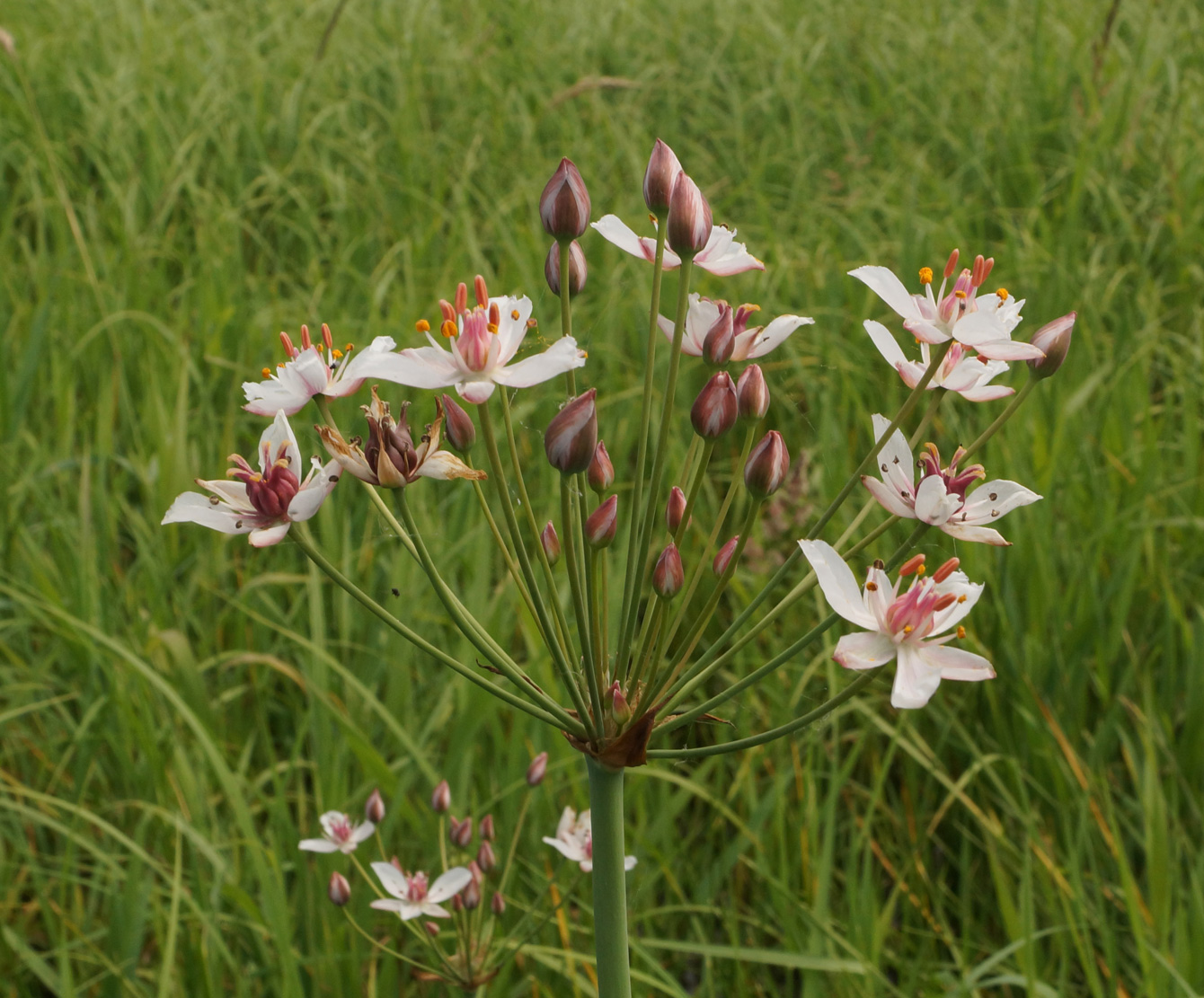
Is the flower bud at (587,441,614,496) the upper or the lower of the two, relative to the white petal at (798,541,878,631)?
upper

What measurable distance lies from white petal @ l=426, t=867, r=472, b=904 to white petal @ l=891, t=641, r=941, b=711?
2.28ft

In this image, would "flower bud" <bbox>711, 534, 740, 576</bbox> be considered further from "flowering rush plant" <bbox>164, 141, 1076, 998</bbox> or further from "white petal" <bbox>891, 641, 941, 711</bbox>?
"white petal" <bbox>891, 641, 941, 711</bbox>

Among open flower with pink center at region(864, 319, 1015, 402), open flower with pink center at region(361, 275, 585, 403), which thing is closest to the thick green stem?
open flower with pink center at region(361, 275, 585, 403)

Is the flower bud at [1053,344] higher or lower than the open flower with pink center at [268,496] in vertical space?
higher

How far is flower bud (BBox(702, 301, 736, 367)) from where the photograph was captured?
0.95 metres

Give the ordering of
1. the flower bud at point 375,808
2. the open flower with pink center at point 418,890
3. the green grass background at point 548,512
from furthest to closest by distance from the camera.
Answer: the green grass background at point 548,512 → the flower bud at point 375,808 → the open flower with pink center at point 418,890

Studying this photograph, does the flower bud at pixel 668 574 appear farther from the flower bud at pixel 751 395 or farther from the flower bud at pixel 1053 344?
the flower bud at pixel 1053 344

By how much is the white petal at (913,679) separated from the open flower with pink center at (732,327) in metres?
0.28

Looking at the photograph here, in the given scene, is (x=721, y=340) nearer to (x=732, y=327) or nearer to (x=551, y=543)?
(x=732, y=327)

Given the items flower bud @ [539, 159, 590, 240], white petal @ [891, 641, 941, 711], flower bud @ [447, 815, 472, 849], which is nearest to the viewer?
white petal @ [891, 641, 941, 711]

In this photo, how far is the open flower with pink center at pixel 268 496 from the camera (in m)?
0.87

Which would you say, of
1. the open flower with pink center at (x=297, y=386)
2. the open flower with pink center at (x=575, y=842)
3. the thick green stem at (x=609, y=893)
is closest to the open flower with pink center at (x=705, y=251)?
the open flower with pink center at (x=297, y=386)

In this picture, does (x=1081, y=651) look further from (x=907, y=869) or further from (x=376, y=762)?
(x=376, y=762)

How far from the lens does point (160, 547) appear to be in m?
2.68
